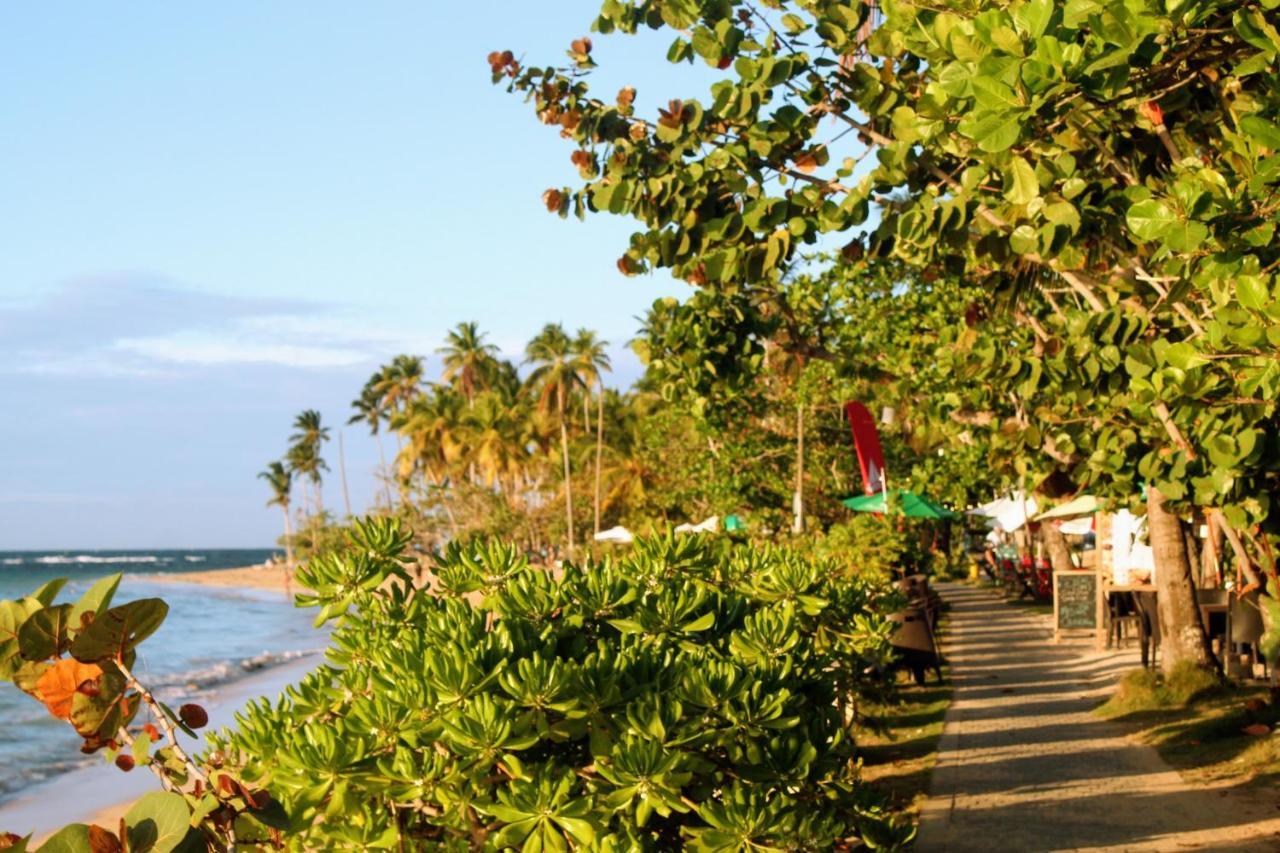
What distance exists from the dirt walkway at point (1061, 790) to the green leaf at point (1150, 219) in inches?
143

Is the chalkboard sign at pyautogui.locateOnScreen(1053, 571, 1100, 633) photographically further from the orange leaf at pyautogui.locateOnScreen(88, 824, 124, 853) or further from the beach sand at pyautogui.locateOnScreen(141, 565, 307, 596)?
the beach sand at pyautogui.locateOnScreen(141, 565, 307, 596)

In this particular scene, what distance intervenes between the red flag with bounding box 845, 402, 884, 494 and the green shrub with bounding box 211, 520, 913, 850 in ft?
37.9

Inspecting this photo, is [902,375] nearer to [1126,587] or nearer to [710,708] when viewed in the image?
[1126,587]

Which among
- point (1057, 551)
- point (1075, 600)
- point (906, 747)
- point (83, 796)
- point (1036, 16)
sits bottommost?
point (83, 796)

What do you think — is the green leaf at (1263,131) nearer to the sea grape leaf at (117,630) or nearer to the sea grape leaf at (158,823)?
the sea grape leaf at (117,630)

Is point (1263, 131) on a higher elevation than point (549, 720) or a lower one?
higher

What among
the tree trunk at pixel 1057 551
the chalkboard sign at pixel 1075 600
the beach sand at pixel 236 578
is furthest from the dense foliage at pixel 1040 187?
the beach sand at pixel 236 578

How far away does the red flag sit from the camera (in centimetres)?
1591

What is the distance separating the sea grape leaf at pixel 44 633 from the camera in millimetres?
2279

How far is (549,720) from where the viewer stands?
134 inches

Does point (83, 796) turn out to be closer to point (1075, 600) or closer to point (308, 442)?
point (1075, 600)

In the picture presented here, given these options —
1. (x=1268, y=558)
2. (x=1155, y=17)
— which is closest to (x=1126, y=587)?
(x=1268, y=558)

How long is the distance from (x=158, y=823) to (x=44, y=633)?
17.0 inches

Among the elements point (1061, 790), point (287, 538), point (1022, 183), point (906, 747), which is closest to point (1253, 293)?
point (1022, 183)
